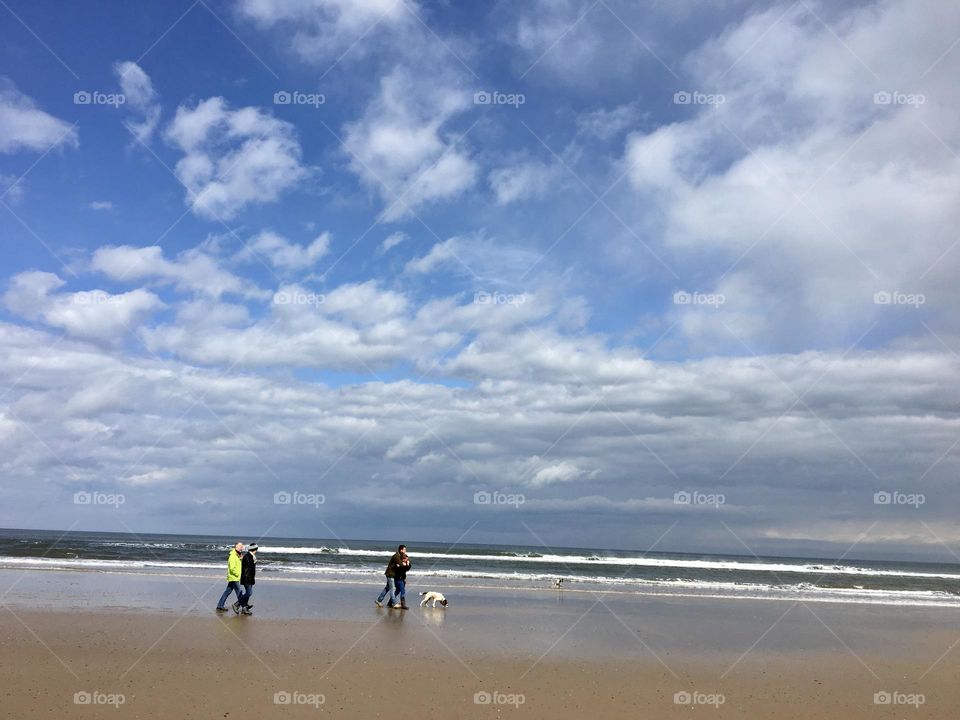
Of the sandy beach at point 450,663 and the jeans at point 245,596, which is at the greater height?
the jeans at point 245,596

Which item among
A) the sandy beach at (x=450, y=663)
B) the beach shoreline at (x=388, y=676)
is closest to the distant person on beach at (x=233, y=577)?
the sandy beach at (x=450, y=663)

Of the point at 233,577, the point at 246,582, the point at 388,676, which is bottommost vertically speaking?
the point at 388,676

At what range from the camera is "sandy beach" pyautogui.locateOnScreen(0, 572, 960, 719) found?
919 cm

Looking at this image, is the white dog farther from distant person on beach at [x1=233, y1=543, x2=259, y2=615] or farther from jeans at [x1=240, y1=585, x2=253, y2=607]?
jeans at [x1=240, y1=585, x2=253, y2=607]

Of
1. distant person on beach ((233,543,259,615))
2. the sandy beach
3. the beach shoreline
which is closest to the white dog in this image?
the sandy beach

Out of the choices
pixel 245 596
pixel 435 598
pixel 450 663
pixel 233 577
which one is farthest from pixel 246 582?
pixel 450 663

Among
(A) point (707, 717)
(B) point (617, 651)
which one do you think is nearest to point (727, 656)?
(B) point (617, 651)

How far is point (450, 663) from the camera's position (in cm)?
1181

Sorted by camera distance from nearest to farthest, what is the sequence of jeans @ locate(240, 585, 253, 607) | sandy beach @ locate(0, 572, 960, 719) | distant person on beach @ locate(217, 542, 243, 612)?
sandy beach @ locate(0, 572, 960, 719) → jeans @ locate(240, 585, 253, 607) → distant person on beach @ locate(217, 542, 243, 612)

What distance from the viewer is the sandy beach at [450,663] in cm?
919

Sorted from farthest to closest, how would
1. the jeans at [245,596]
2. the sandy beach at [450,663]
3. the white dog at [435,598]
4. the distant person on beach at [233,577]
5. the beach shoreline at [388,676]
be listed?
the white dog at [435,598] → the distant person on beach at [233,577] → the jeans at [245,596] → the sandy beach at [450,663] → the beach shoreline at [388,676]

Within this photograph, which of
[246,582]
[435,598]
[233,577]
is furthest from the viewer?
[435,598]

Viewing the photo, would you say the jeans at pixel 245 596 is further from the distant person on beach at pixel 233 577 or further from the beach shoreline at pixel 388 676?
the beach shoreline at pixel 388 676

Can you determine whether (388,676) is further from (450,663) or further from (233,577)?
(233,577)
